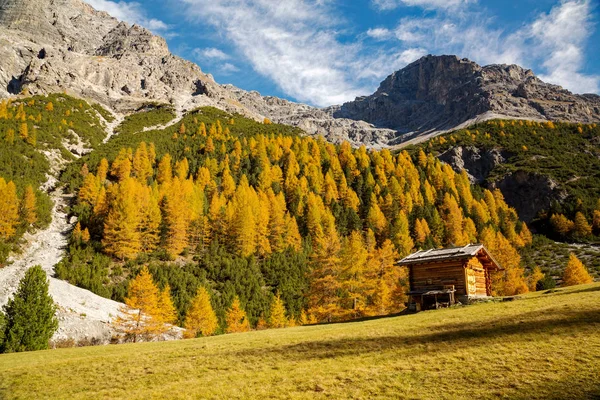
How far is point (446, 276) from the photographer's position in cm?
3238

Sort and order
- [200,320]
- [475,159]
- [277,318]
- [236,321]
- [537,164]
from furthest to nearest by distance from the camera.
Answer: [475,159] < [537,164] < [277,318] < [236,321] < [200,320]

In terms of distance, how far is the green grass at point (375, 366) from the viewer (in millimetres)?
9648

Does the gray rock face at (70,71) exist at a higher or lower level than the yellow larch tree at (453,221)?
higher

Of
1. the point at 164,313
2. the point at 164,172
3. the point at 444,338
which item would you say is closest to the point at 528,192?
the point at 164,172

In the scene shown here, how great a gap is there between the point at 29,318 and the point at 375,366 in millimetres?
25723

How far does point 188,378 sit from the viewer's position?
12508 millimetres

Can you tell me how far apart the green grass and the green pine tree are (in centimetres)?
842

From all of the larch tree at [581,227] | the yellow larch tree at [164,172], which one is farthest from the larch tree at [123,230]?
the larch tree at [581,227]

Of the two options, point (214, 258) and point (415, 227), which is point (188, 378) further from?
point (415, 227)

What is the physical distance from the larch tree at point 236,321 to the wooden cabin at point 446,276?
22172 millimetres

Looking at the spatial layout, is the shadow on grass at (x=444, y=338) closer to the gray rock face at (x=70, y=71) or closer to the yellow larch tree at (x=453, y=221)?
the yellow larch tree at (x=453, y=221)

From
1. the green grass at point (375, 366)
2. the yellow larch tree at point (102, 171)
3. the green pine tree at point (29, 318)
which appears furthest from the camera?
the yellow larch tree at point (102, 171)

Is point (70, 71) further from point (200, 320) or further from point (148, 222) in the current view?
point (200, 320)

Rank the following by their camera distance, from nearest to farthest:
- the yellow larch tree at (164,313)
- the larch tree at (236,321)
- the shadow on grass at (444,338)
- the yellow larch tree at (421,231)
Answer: the shadow on grass at (444,338), the yellow larch tree at (164,313), the larch tree at (236,321), the yellow larch tree at (421,231)
